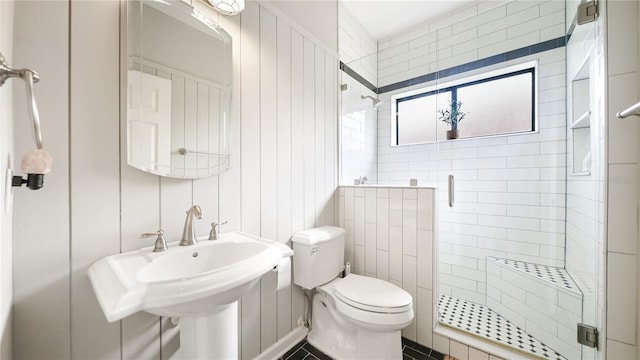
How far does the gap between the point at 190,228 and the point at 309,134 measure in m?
1.05

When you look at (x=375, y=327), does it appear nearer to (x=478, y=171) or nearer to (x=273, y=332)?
(x=273, y=332)

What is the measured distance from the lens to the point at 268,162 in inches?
58.1

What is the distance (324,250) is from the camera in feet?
5.34

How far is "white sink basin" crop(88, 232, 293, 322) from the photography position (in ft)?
2.03

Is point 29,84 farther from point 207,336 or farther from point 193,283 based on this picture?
point 207,336

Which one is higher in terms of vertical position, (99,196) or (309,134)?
(309,134)

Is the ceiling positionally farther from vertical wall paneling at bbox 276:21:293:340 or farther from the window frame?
vertical wall paneling at bbox 276:21:293:340

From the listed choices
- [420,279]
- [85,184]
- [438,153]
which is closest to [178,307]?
[85,184]

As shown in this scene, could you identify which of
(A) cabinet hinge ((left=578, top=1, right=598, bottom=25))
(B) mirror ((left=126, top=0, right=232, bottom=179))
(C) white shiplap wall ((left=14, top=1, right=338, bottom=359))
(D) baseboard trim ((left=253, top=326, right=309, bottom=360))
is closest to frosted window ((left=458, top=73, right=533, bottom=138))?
(A) cabinet hinge ((left=578, top=1, right=598, bottom=25))

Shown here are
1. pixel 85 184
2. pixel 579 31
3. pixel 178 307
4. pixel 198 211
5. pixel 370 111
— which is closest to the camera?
pixel 178 307

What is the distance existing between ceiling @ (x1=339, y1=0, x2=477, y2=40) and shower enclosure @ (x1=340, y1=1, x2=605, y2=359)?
0.52ft

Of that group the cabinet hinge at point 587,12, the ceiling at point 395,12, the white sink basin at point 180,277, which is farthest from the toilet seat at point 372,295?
the ceiling at point 395,12

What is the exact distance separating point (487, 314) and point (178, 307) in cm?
218

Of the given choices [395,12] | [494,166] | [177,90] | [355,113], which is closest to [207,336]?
[177,90]
